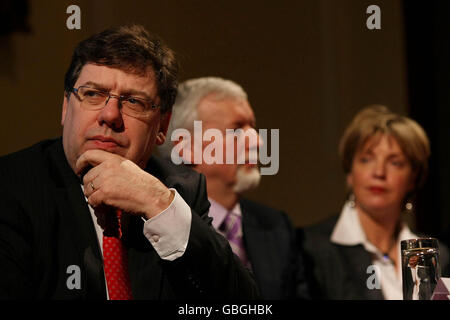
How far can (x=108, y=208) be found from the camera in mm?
1668

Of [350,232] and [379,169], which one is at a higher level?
[379,169]

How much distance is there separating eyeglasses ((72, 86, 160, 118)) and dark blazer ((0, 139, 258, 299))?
0.51 ft

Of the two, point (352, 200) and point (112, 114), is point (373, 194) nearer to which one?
point (352, 200)

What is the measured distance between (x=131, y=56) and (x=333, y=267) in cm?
135

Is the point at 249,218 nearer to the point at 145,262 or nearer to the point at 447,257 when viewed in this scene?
the point at 145,262

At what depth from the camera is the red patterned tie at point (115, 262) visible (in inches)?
66.1

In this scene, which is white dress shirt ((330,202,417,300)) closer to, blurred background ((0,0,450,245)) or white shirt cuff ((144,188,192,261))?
blurred background ((0,0,450,245))

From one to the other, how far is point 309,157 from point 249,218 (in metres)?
0.32

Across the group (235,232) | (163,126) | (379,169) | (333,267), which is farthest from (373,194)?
(163,126)

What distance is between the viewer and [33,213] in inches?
65.8

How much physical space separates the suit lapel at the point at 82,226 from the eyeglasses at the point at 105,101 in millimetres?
173

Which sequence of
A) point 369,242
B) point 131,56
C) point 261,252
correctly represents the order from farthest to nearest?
1. point 369,242
2. point 261,252
3. point 131,56

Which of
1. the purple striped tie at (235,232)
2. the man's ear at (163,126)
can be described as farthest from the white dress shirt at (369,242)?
the man's ear at (163,126)

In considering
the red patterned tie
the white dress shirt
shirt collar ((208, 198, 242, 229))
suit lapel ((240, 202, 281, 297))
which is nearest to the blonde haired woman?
the white dress shirt
